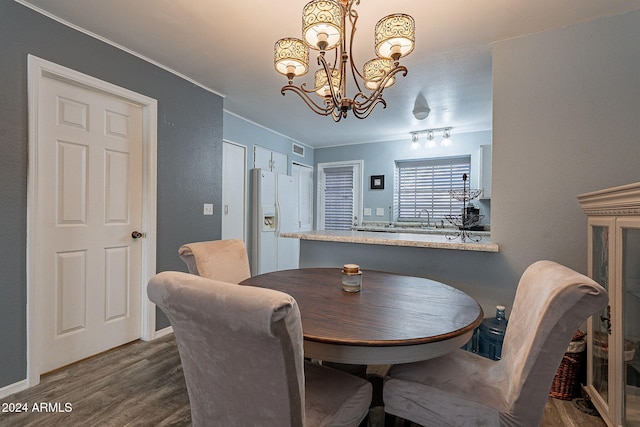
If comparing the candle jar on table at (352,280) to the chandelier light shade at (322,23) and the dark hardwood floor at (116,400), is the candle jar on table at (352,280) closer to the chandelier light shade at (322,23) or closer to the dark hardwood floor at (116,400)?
the dark hardwood floor at (116,400)

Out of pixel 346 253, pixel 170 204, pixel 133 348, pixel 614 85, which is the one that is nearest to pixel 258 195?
pixel 170 204

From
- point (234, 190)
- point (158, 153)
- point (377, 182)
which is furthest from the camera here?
point (377, 182)

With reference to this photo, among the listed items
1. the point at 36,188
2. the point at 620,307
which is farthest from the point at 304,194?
the point at 620,307

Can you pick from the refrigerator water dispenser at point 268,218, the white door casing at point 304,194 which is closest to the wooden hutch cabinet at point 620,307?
the refrigerator water dispenser at point 268,218

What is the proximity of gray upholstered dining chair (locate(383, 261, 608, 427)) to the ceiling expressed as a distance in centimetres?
161

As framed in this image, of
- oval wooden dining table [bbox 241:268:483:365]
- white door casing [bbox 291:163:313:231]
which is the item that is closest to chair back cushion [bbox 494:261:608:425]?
oval wooden dining table [bbox 241:268:483:365]

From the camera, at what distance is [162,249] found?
262 centimetres

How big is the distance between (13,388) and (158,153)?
1780 mm

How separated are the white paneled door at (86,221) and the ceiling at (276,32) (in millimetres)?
511

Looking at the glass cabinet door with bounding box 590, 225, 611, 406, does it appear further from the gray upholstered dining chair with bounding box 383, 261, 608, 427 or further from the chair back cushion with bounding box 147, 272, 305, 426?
the chair back cushion with bounding box 147, 272, 305, 426

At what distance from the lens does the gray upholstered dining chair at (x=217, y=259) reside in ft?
5.85

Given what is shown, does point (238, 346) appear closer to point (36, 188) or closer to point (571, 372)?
point (36, 188)

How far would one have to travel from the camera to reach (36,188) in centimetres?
186

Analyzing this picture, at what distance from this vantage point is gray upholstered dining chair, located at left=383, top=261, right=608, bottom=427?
0.90m
